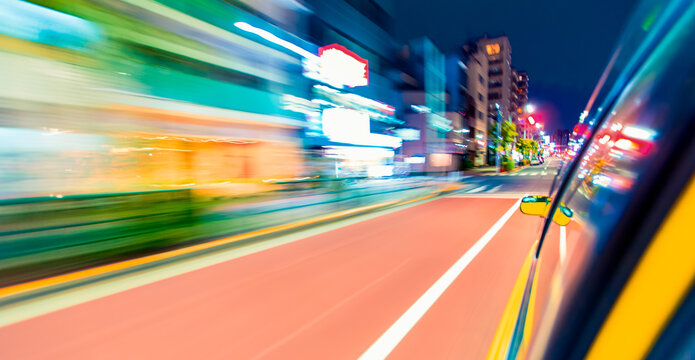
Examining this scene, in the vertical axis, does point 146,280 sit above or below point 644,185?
below

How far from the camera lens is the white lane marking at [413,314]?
2.45 m

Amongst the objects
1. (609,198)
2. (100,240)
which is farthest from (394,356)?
(100,240)

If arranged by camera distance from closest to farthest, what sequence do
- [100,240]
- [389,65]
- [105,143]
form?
[100,240] → [105,143] → [389,65]

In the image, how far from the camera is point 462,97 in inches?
1880

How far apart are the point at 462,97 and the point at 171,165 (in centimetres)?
4406

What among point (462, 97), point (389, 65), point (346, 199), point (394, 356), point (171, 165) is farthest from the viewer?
point (462, 97)

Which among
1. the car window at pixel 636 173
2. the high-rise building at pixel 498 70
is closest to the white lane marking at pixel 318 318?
the car window at pixel 636 173

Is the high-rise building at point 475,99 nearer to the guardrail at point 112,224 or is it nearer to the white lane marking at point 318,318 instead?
the guardrail at point 112,224

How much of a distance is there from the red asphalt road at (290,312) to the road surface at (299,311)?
12mm

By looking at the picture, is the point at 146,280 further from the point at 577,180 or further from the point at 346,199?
the point at 346,199

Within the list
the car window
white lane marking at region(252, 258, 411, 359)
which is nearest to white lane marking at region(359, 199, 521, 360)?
white lane marking at region(252, 258, 411, 359)

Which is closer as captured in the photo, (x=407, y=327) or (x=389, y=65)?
(x=407, y=327)

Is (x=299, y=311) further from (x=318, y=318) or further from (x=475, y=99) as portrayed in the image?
(x=475, y=99)

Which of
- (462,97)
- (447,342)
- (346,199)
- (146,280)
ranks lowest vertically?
(346,199)
